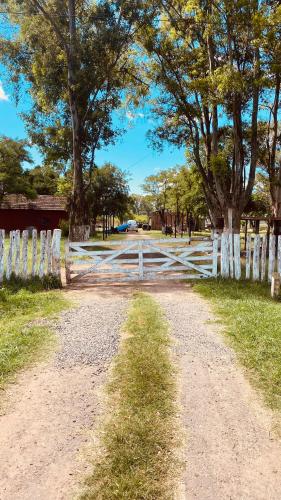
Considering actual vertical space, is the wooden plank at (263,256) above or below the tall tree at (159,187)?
below

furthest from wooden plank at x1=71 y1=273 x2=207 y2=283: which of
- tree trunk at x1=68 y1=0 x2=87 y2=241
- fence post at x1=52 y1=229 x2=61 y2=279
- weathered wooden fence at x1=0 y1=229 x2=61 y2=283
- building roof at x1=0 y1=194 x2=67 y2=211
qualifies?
building roof at x1=0 y1=194 x2=67 y2=211

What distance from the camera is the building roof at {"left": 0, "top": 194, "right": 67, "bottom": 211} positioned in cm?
3872

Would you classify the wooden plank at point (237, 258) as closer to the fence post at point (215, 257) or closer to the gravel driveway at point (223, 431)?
the fence post at point (215, 257)

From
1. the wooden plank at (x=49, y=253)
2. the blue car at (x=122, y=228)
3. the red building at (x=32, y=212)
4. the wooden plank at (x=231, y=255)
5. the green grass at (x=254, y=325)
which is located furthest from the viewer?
the blue car at (x=122, y=228)

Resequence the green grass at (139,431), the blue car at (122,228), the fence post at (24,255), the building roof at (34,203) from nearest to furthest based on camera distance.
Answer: the green grass at (139,431) < the fence post at (24,255) < the building roof at (34,203) < the blue car at (122,228)

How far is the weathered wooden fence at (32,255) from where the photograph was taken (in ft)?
33.8

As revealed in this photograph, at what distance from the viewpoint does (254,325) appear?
680cm

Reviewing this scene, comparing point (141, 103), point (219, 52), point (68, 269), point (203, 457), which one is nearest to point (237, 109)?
point (219, 52)

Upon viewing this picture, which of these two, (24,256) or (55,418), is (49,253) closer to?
(24,256)

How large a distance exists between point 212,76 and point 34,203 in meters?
29.5

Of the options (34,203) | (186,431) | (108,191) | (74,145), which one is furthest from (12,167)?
(186,431)

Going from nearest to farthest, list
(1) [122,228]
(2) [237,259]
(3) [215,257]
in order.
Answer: (2) [237,259] < (3) [215,257] < (1) [122,228]

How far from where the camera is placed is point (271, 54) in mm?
14109

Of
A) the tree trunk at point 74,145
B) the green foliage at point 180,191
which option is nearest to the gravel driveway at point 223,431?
the tree trunk at point 74,145
